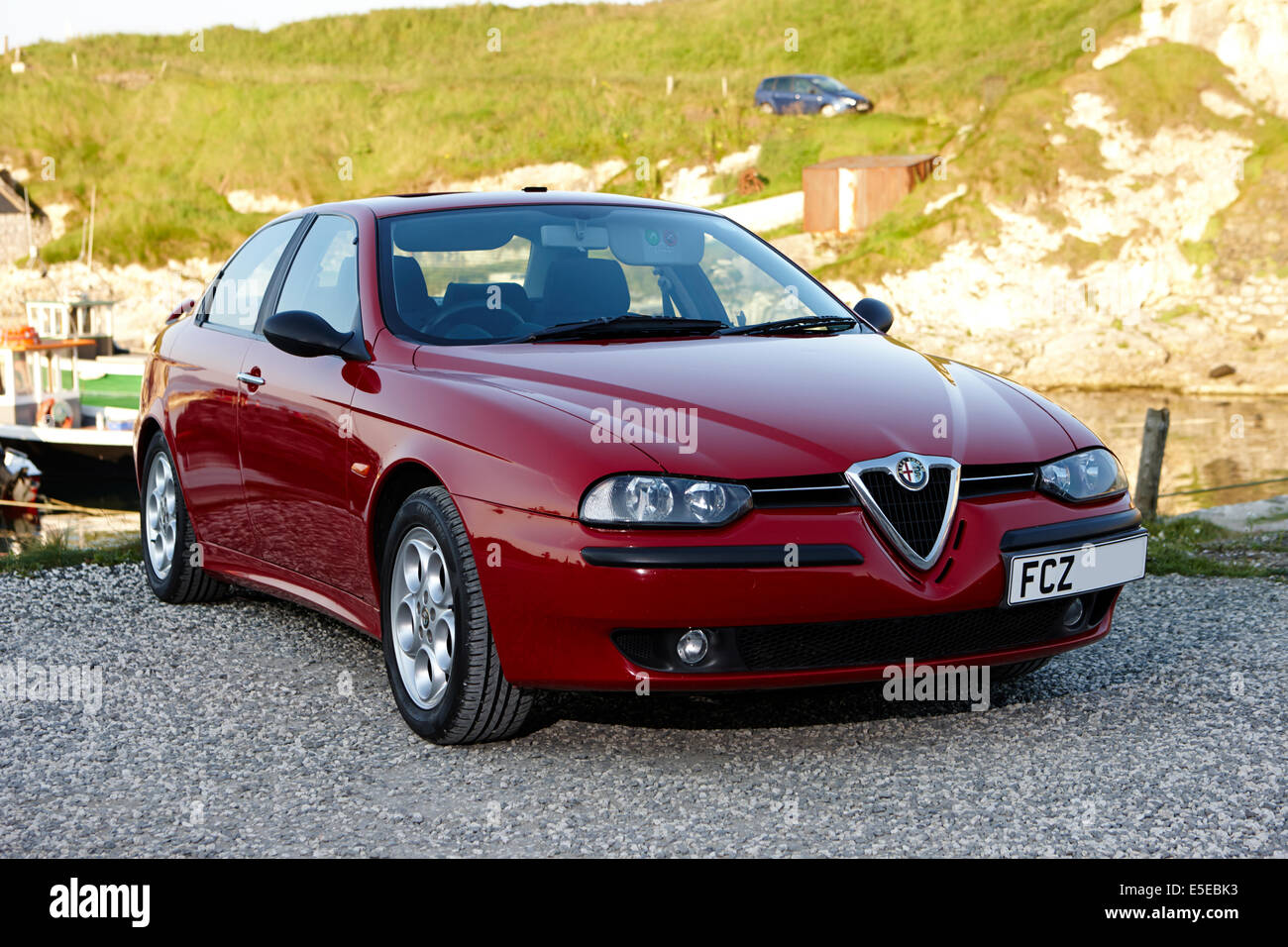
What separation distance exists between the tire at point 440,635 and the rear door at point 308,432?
0.90ft

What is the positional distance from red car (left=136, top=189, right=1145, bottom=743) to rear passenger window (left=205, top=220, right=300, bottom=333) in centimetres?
20

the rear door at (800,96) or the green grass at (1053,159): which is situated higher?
the rear door at (800,96)

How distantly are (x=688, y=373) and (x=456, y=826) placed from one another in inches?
60.2

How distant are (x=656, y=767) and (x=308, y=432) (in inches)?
69.4

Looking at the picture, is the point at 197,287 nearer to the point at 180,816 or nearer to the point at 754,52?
the point at 754,52

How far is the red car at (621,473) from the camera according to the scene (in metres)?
3.97

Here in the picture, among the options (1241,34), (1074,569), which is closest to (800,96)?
(1241,34)

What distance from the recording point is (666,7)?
69688 millimetres

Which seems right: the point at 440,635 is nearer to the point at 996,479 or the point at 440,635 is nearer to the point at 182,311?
the point at 996,479

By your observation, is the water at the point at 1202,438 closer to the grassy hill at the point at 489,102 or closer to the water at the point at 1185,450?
the water at the point at 1185,450

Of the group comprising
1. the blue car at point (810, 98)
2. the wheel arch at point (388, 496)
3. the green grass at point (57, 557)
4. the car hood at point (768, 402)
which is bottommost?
the green grass at point (57, 557)

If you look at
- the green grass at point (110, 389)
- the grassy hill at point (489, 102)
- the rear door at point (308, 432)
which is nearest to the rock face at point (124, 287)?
the grassy hill at point (489, 102)

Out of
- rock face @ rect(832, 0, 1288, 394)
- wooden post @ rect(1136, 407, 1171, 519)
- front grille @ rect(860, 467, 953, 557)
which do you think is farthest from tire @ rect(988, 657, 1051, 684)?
rock face @ rect(832, 0, 1288, 394)
